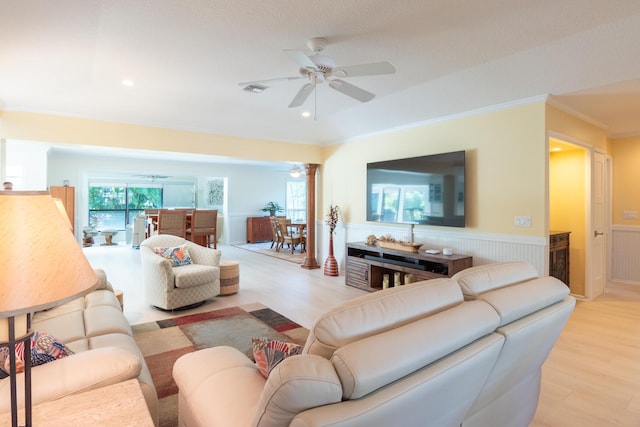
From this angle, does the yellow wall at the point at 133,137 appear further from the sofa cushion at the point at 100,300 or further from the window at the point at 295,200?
the window at the point at 295,200

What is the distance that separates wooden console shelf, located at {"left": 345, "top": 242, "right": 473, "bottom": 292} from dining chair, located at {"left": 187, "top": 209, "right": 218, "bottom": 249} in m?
4.33

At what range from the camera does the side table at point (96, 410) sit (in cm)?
109

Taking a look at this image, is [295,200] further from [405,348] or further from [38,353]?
[405,348]

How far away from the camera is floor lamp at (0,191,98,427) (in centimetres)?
76

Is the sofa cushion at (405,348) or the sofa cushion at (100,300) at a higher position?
the sofa cushion at (405,348)

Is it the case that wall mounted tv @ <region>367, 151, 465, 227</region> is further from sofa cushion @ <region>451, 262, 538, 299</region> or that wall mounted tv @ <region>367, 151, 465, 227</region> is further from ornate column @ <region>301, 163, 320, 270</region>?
sofa cushion @ <region>451, 262, 538, 299</region>

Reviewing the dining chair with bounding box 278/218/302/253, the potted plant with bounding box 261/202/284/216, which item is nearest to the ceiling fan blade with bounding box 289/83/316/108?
the dining chair with bounding box 278/218/302/253

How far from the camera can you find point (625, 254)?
5.54m

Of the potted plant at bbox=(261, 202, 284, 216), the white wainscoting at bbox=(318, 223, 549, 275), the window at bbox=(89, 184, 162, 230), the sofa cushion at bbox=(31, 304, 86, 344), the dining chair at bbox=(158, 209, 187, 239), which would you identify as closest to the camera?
the sofa cushion at bbox=(31, 304, 86, 344)

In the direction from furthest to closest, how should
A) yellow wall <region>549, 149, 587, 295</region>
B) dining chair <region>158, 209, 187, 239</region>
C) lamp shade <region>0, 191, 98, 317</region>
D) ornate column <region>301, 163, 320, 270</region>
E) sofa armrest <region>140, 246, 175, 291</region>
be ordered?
dining chair <region>158, 209, 187, 239</region>
ornate column <region>301, 163, 320, 270</region>
yellow wall <region>549, 149, 587, 295</region>
sofa armrest <region>140, 246, 175, 291</region>
lamp shade <region>0, 191, 98, 317</region>

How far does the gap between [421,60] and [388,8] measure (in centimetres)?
105

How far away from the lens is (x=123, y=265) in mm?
7086

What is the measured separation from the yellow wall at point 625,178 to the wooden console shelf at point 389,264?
333 centimetres

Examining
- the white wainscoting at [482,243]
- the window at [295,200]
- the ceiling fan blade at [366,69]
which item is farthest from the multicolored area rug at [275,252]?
the ceiling fan blade at [366,69]
